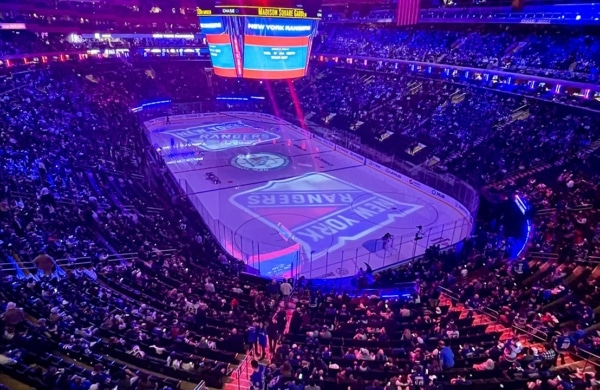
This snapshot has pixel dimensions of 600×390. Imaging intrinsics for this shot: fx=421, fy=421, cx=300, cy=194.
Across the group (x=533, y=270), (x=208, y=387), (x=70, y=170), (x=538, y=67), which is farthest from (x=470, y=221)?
(x=70, y=170)

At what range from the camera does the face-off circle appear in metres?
35.5

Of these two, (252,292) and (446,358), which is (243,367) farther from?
(446,358)

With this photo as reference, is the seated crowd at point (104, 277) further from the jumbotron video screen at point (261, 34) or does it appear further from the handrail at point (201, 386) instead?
the jumbotron video screen at point (261, 34)

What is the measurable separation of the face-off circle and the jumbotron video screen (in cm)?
779

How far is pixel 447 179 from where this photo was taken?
2805 centimetres

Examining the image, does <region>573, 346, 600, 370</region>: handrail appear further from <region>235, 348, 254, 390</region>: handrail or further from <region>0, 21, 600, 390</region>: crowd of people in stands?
<region>235, 348, 254, 390</region>: handrail

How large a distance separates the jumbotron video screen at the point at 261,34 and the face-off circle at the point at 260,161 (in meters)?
7.79

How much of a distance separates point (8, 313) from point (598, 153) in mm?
28931

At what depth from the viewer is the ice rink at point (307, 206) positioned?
71.8 feet

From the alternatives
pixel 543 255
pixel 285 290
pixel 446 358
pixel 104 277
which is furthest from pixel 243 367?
pixel 543 255

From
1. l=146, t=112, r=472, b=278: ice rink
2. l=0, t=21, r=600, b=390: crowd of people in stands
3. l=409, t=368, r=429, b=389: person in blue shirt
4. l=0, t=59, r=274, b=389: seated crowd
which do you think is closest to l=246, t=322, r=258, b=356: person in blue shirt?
l=0, t=21, r=600, b=390: crowd of people in stands

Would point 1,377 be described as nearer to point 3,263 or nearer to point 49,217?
point 3,263

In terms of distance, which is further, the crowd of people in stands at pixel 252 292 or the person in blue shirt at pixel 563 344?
the person in blue shirt at pixel 563 344

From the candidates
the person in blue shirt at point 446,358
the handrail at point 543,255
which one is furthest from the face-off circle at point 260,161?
the person in blue shirt at point 446,358
